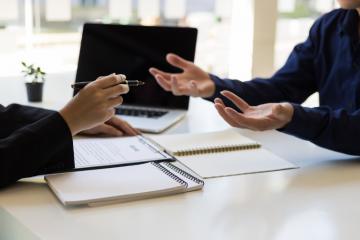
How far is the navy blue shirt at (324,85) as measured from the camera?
1294 millimetres

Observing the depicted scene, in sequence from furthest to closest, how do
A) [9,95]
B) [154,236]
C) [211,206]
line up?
[9,95], [211,206], [154,236]

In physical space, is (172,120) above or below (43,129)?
below

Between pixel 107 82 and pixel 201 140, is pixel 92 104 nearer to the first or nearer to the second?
pixel 107 82

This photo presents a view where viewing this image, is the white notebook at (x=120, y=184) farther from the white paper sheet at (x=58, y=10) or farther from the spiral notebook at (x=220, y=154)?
the white paper sheet at (x=58, y=10)

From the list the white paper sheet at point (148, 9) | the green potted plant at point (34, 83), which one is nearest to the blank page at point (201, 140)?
the green potted plant at point (34, 83)

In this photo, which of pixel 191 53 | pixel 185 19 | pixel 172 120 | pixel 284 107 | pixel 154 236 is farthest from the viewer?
pixel 185 19

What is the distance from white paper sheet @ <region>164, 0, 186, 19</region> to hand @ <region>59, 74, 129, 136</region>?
1634 mm

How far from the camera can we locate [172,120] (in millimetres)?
1644

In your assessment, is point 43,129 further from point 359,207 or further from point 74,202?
point 359,207

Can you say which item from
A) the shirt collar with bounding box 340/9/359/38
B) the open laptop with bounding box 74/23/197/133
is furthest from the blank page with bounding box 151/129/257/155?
the shirt collar with bounding box 340/9/359/38

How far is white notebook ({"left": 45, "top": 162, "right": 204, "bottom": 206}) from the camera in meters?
1.00

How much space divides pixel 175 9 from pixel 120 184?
1.82 m

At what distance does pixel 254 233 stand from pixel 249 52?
2.03m

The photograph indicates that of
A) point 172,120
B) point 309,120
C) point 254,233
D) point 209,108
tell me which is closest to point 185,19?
point 209,108
